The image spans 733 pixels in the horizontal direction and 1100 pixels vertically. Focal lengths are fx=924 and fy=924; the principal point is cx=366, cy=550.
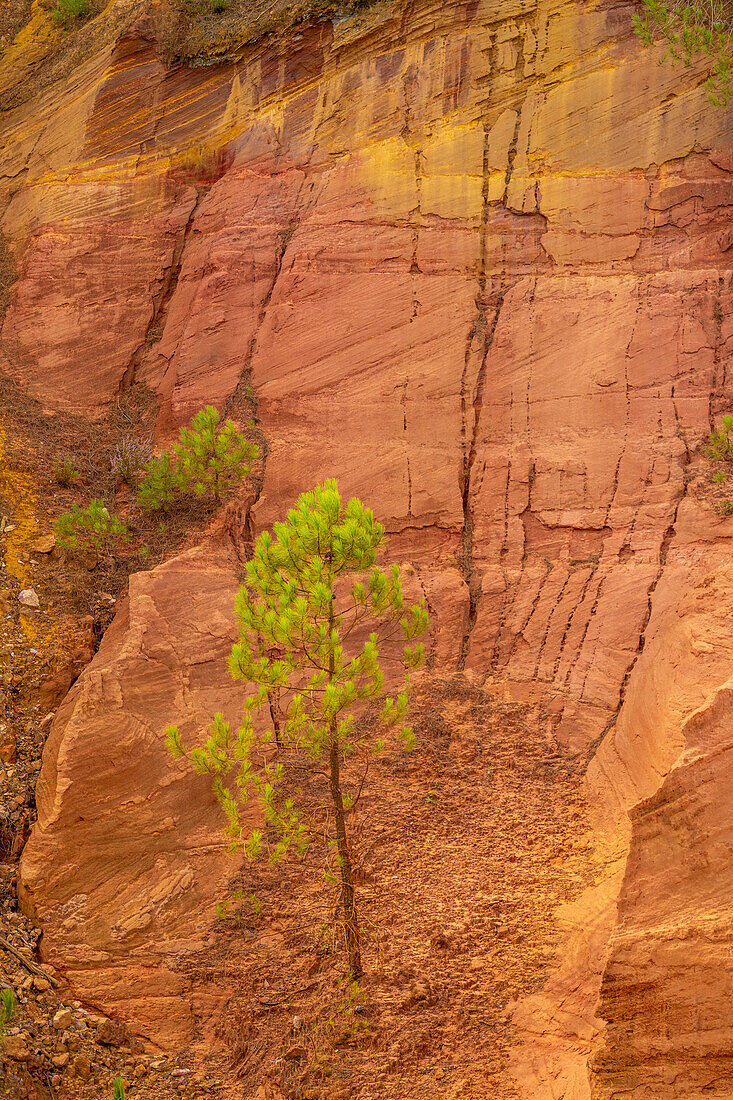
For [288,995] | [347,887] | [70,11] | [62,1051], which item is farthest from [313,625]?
[70,11]

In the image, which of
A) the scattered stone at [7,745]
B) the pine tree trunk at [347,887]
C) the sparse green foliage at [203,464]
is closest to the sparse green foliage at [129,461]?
the sparse green foliage at [203,464]

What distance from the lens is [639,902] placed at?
6.48 metres

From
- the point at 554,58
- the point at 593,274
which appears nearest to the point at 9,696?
the point at 593,274

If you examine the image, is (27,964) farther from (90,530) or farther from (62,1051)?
(90,530)

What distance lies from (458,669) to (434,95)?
817 cm

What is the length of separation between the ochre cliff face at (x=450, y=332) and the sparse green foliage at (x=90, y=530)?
6.07 ft

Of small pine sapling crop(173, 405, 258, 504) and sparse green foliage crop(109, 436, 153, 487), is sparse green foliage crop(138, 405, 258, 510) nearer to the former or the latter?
small pine sapling crop(173, 405, 258, 504)

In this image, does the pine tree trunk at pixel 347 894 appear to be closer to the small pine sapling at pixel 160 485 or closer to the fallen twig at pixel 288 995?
the fallen twig at pixel 288 995

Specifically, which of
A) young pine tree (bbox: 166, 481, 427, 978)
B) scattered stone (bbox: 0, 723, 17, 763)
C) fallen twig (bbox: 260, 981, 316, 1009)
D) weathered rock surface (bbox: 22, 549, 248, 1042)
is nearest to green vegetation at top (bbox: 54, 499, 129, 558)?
weathered rock surface (bbox: 22, 549, 248, 1042)

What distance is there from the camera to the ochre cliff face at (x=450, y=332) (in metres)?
8.85

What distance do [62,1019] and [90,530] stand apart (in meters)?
6.13

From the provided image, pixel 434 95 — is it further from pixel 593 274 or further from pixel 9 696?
pixel 9 696

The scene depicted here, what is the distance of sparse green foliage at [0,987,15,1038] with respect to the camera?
708 centimetres

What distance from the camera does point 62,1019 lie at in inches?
300
